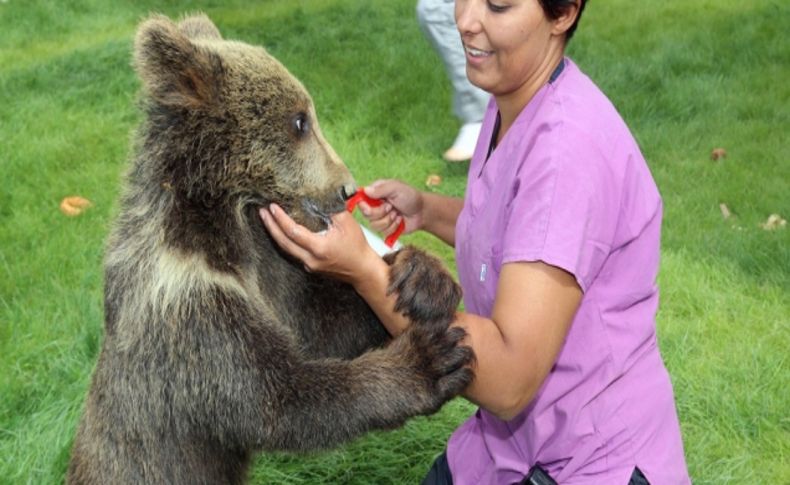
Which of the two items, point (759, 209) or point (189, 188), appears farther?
point (759, 209)

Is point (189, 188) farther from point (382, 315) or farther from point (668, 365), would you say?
point (668, 365)

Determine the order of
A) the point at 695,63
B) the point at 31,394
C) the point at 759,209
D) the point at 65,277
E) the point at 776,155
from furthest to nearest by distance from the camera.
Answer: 1. the point at 695,63
2. the point at 776,155
3. the point at 759,209
4. the point at 65,277
5. the point at 31,394

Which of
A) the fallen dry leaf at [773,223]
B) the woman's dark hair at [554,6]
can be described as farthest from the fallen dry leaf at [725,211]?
the woman's dark hair at [554,6]

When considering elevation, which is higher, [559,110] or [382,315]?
[559,110]

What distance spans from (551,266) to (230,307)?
0.89 meters

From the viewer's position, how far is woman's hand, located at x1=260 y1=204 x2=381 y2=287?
2.76 meters

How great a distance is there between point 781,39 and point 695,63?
0.90m

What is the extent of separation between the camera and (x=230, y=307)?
281cm

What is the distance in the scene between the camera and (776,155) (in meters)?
6.64

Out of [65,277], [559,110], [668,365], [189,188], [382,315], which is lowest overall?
[65,277]

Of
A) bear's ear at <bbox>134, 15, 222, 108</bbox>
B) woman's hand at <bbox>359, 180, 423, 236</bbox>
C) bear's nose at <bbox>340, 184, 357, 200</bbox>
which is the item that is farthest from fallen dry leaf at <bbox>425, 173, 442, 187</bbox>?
bear's ear at <bbox>134, 15, 222, 108</bbox>

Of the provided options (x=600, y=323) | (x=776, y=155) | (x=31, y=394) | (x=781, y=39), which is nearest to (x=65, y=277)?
(x=31, y=394)

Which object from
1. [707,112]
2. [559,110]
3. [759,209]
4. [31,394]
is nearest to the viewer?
[559,110]

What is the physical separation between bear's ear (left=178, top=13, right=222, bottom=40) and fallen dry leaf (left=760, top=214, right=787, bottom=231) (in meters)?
3.53
